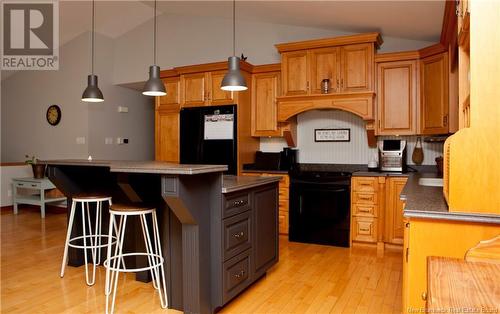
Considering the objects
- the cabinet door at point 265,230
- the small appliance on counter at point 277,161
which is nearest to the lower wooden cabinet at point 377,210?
the small appliance on counter at point 277,161

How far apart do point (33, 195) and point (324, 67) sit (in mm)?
5291

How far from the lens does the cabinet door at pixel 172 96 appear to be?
5.17 metres

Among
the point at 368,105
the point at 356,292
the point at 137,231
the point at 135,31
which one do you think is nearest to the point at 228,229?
the point at 137,231

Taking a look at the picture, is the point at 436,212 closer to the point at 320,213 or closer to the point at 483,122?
the point at 483,122

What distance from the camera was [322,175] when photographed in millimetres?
4250

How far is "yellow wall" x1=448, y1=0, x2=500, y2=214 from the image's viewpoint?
1.50 m

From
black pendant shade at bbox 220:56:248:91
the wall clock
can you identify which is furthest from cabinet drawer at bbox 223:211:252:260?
the wall clock

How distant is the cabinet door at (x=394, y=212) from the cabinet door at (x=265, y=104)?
1575 mm

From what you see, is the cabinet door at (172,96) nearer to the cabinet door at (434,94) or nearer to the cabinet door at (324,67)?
the cabinet door at (324,67)

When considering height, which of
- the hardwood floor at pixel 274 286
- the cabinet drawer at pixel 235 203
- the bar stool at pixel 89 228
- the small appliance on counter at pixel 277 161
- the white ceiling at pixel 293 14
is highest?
the white ceiling at pixel 293 14

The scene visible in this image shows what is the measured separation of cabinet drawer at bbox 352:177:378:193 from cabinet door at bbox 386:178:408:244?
143mm

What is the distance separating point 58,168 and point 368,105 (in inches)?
130

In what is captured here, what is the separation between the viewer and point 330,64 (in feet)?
14.0

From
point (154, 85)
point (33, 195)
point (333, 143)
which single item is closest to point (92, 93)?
point (154, 85)
